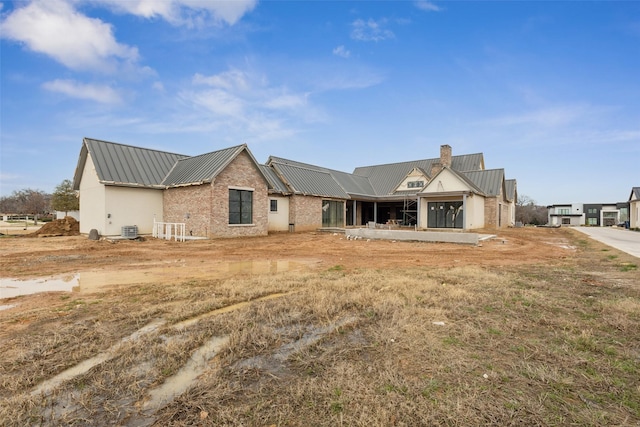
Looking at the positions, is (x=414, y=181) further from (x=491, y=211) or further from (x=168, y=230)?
(x=168, y=230)

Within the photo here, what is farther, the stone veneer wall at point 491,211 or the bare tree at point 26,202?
the bare tree at point 26,202

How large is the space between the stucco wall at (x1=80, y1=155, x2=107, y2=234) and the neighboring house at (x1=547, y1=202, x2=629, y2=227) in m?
87.2

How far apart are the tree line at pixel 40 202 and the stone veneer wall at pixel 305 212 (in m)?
21.5

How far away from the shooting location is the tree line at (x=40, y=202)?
121 feet

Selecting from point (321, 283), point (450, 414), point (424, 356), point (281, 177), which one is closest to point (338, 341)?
point (424, 356)

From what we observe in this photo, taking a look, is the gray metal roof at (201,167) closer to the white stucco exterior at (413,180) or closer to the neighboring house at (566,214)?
the white stucco exterior at (413,180)

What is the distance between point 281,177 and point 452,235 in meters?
13.9

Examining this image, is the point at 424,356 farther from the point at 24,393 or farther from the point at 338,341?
the point at 24,393

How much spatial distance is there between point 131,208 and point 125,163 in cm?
302

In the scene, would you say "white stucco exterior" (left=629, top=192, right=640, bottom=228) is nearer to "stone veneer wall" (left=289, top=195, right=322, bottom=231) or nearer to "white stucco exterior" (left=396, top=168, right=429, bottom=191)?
"white stucco exterior" (left=396, top=168, right=429, bottom=191)

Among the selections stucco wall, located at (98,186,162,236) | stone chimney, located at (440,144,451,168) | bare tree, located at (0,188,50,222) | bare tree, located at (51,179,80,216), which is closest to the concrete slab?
stucco wall, located at (98,186,162,236)

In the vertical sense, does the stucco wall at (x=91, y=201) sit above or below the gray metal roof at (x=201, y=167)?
below

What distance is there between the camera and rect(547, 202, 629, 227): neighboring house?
7414cm

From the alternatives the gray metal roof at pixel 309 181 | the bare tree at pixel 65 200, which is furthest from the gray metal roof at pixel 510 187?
the bare tree at pixel 65 200
